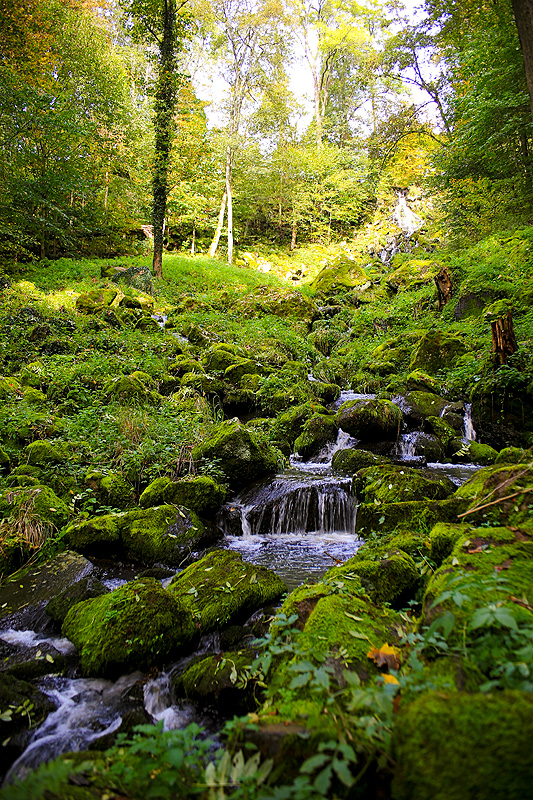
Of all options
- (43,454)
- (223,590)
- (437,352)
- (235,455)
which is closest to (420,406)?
(437,352)

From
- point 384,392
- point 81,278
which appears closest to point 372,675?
point 384,392

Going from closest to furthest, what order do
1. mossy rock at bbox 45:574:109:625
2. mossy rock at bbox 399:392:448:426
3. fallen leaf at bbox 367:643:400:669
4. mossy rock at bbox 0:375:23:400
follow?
fallen leaf at bbox 367:643:400:669
mossy rock at bbox 45:574:109:625
mossy rock at bbox 0:375:23:400
mossy rock at bbox 399:392:448:426

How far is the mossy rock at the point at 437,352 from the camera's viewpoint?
10.7 meters

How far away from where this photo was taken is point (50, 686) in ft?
9.88

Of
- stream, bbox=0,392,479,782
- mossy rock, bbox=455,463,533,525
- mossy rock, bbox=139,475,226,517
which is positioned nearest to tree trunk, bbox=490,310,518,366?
stream, bbox=0,392,479,782

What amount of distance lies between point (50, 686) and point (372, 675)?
8.32ft

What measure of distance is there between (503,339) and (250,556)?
6.58 meters

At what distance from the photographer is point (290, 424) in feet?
29.7

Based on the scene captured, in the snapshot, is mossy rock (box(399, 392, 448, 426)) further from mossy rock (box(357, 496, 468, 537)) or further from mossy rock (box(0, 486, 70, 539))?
mossy rock (box(0, 486, 70, 539))

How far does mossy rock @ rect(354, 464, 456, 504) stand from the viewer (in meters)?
5.38

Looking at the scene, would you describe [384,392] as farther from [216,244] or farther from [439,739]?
[216,244]

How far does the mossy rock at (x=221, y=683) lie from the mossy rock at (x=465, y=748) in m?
1.46

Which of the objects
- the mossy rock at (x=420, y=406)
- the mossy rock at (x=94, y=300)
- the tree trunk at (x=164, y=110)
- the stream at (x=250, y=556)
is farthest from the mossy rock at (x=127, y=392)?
the tree trunk at (x=164, y=110)

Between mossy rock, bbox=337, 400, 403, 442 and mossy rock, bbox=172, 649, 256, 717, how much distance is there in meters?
6.18
